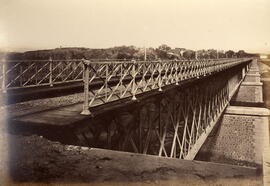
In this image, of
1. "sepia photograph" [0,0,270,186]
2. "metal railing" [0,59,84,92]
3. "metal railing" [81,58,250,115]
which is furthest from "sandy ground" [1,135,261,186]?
"metal railing" [0,59,84,92]

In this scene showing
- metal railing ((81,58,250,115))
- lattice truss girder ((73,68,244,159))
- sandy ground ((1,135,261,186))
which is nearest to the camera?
sandy ground ((1,135,261,186))

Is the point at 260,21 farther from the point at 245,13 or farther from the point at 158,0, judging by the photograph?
the point at 158,0

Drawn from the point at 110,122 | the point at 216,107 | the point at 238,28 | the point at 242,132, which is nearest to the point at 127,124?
the point at 110,122

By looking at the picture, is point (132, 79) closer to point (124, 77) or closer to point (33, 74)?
point (124, 77)

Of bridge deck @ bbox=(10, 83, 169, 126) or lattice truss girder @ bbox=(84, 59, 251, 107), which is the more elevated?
lattice truss girder @ bbox=(84, 59, 251, 107)

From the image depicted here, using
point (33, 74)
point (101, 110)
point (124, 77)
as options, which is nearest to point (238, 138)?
point (33, 74)

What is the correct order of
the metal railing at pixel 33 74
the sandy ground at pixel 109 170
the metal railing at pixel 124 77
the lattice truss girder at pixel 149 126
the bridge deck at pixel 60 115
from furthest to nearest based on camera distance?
the metal railing at pixel 33 74 < the lattice truss girder at pixel 149 126 < the metal railing at pixel 124 77 < the bridge deck at pixel 60 115 < the sandy ground at pixel 109 170

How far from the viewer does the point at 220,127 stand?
1812 centimetres

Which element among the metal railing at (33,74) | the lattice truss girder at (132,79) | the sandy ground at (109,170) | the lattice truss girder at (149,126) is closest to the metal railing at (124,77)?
the lattice truss girder at (132,79)

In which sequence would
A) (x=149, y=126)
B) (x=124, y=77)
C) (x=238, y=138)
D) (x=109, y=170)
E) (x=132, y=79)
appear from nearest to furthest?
(x=109, y=170) → (x=132, y=79) → (x=149, y=126) → (x=124, y=77) → (x=238, y=138)

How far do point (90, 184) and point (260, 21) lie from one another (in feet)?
15.3

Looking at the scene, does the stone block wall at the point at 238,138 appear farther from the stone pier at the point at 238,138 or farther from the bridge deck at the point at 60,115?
the bridge deck at the point at 60,115

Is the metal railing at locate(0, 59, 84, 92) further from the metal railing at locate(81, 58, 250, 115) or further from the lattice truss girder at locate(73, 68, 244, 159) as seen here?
the lattice truss girder at locate(73, 68, 244, 159)

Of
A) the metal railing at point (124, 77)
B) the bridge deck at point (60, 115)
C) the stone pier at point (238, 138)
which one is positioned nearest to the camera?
the bridge deck at point (60, 115)
